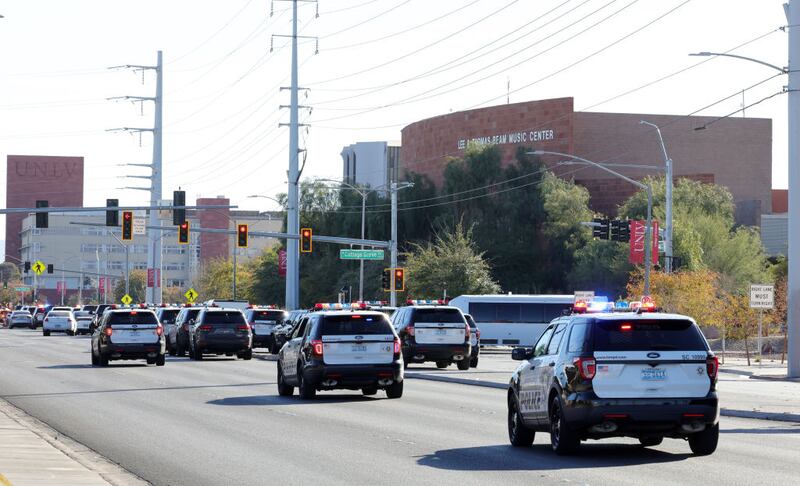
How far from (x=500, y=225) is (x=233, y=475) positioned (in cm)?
8622

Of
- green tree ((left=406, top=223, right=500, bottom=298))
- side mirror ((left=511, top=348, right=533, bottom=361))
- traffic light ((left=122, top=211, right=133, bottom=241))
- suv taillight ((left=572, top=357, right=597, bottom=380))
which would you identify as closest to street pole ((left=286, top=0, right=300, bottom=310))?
green tree ((left=406, top=223, right=500, bottom=298))

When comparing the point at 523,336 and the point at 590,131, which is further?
the point at 590,131

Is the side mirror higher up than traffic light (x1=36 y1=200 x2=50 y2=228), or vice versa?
traffic light (x1=36 y1=200 x2=50 y2=228)

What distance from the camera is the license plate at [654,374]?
16391 mm

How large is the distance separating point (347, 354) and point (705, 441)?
1178 cm

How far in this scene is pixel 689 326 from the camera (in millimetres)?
16750

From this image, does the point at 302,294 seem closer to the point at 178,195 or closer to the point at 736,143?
the point at 736,143

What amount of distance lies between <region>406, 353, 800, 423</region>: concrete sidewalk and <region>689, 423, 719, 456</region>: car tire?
6953 millimetres

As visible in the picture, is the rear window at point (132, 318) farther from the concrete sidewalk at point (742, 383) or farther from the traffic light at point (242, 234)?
the traffic light at point (242, 234)

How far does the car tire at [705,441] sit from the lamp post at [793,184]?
24816 millimetres

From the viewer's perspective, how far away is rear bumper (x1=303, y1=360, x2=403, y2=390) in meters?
27.6

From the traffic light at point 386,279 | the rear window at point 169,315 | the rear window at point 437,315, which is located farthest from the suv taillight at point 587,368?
the traffic light at point 386,279

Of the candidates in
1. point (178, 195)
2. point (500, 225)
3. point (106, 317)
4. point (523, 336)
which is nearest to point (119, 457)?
point (106, 317)

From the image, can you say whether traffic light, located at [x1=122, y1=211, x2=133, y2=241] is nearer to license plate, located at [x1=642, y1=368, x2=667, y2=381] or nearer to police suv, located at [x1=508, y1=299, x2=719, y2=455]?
police suv, located at [x1=508, y1=299, x2=719, y2=455]
